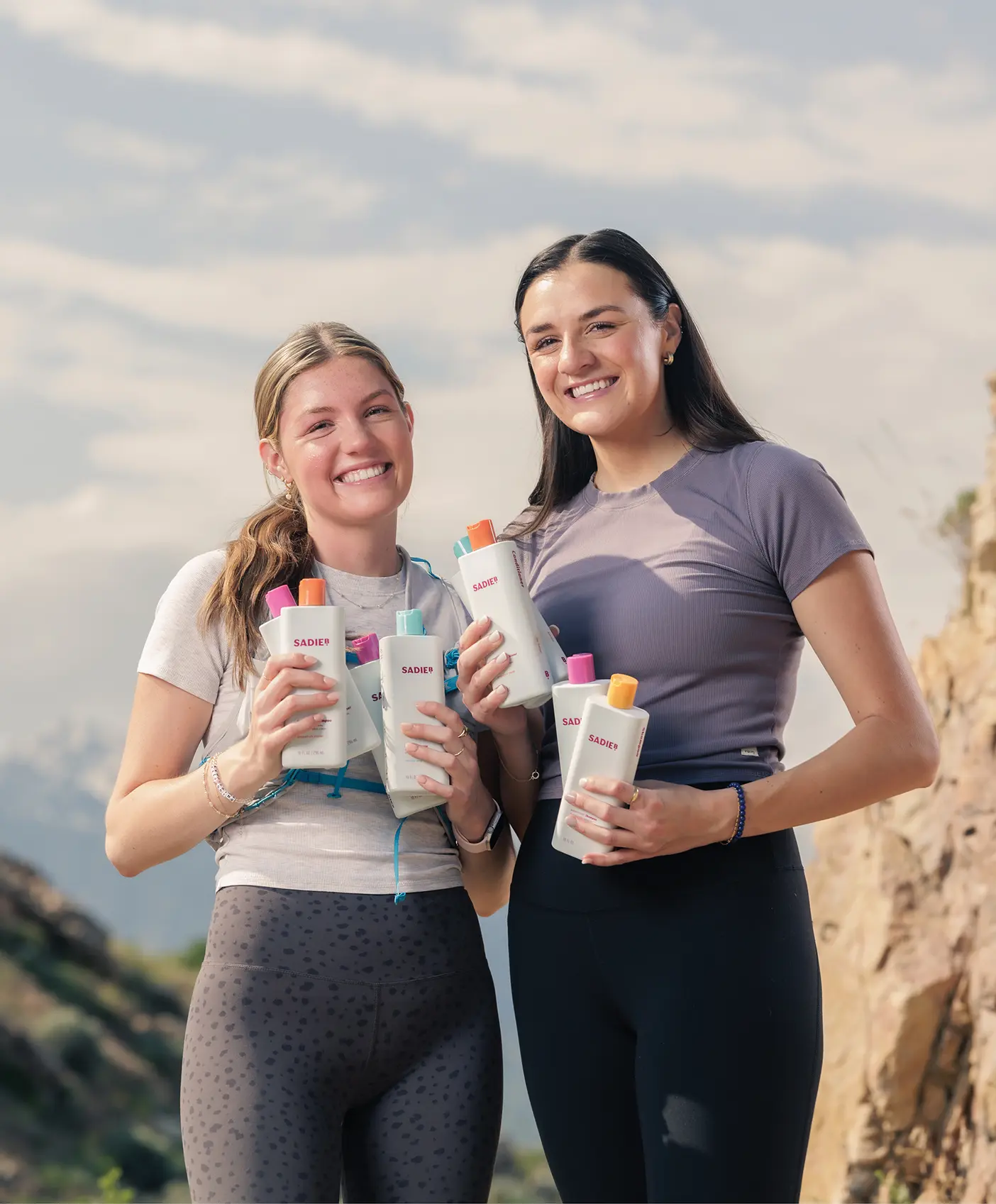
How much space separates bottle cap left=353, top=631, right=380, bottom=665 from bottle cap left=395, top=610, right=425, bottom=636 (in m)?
0.07

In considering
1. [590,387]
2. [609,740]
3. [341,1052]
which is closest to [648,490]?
[590,387]

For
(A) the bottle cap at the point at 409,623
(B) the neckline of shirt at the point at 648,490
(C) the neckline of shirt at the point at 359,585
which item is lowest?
(A) the bottle cap at the point at 409,623

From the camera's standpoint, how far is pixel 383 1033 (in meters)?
1.88

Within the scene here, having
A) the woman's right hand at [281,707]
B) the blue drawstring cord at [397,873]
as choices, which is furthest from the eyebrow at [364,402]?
the blue drawstring cord at [397,873]

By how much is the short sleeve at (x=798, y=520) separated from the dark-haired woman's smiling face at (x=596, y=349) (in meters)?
0.28

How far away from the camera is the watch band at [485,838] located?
6.61 ft

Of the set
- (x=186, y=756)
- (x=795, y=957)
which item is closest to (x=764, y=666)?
(x=795, y=957)

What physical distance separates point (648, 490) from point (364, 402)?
51cm

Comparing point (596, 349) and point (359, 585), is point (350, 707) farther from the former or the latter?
point (596, 349)

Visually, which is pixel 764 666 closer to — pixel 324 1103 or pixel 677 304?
pixel 677 304

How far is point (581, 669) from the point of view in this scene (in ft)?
6.17

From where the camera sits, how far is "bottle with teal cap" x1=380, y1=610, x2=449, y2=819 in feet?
6.16

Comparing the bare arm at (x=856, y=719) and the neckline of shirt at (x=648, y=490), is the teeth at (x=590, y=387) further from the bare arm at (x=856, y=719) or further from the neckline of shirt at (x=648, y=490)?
the bare arm at (x=856, y=719)

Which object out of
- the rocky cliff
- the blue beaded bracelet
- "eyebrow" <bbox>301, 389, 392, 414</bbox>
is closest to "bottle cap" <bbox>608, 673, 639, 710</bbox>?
the blue beaded bracelet
